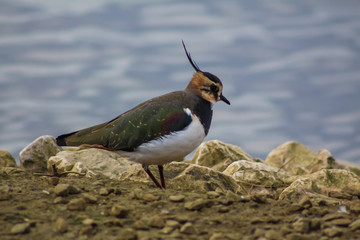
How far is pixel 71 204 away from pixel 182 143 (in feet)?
6.33

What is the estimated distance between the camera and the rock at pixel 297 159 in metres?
9.94

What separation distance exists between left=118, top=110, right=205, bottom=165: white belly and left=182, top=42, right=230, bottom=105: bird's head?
0.57 metres

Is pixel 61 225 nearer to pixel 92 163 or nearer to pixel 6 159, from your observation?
pixel 92 163

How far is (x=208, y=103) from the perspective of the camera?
7.27 m

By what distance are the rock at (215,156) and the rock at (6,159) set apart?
329 cm

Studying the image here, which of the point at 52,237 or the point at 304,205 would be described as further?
the point at 304,205

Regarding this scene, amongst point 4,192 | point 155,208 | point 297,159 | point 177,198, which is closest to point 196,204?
point 177,198

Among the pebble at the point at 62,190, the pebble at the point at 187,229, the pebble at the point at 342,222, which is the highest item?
the pebble at the point at 62,190

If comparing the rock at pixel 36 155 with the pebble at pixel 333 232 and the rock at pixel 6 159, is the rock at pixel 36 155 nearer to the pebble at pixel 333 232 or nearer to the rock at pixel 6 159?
the rock at pixel 6 159

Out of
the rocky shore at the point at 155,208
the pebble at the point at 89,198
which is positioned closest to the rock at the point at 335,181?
the rocky shore at the point at 155,208

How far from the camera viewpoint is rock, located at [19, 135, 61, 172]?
880 centimetres

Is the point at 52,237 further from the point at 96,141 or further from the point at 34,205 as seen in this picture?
the point at 96,141

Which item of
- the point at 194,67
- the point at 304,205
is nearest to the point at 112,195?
the point at 304,205

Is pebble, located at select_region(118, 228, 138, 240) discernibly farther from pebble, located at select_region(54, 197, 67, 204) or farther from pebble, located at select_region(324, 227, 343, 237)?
pebble, located at select_region(324, 227, 343, 237)
